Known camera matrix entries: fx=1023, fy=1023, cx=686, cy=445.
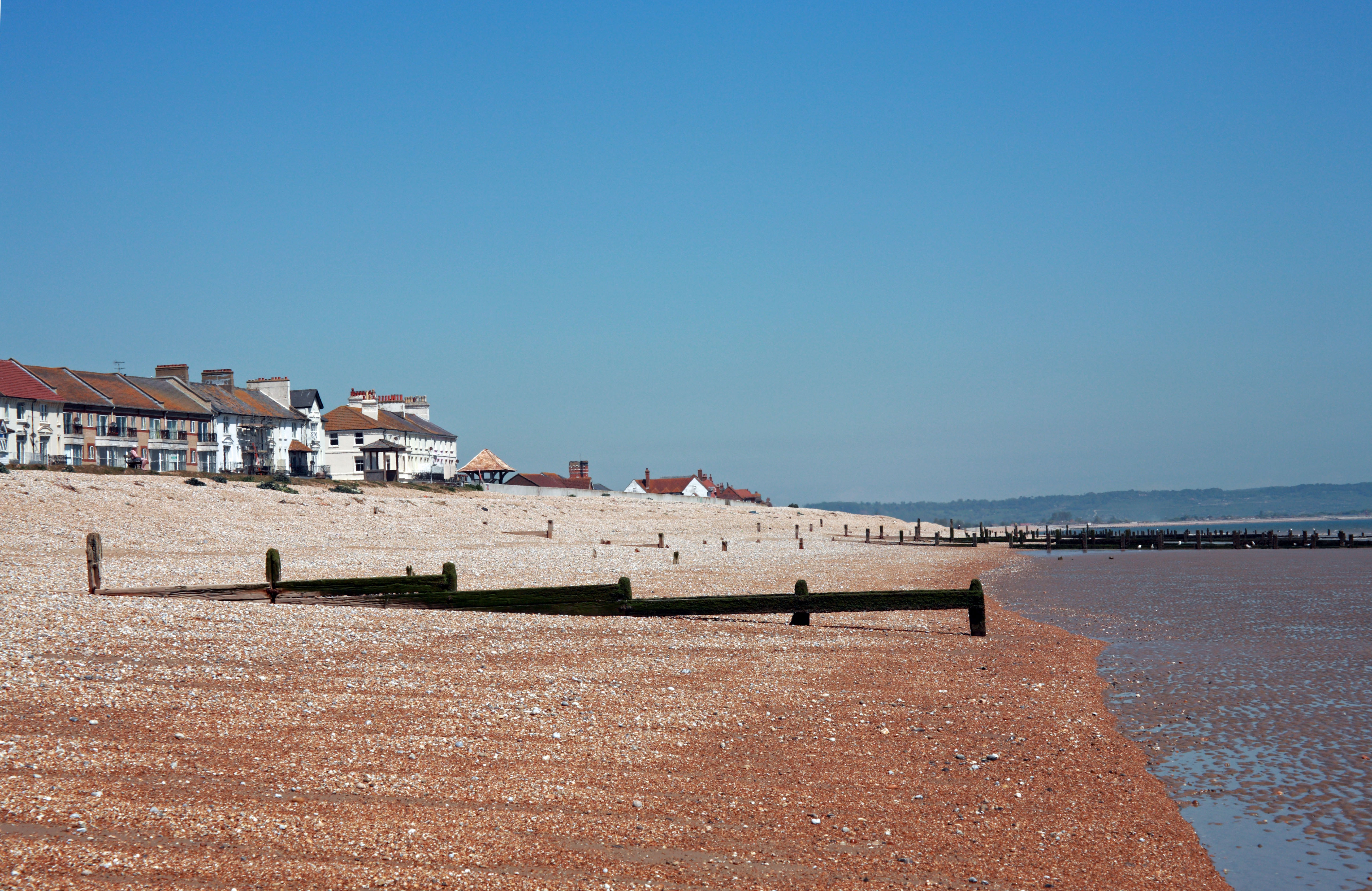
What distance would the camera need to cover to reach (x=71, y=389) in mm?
71938

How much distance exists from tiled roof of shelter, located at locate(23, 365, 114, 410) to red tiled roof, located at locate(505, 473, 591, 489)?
46.3 metres

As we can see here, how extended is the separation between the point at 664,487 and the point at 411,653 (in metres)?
124

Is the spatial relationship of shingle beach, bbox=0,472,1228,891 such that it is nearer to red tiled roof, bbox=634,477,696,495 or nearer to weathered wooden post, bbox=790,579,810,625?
weathered wooden post, bbox=790,579,810,625

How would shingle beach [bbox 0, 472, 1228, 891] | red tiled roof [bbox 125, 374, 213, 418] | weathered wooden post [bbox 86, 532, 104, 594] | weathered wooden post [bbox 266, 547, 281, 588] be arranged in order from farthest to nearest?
red tiled roof [bbox 125, 374, 213, 418]
weathered wooden post [bbox 266, 547, 281, 588]
weathered wooden post [bbox 86, 532, 104, 594]
shingle beach [bbox 0, 472, 1228, 891]

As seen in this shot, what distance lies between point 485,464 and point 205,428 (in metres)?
31.6

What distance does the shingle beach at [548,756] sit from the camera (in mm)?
7145

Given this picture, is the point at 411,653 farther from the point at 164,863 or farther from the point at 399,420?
the point at 399,420

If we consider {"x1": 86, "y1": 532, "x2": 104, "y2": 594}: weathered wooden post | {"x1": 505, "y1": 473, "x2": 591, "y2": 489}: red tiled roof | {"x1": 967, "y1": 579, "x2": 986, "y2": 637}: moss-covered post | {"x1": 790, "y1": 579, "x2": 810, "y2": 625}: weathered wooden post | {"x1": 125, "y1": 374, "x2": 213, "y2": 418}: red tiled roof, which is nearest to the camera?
{"x1": 86, "y1": 532, "x2": 104, "y2": 594}: weathered wooden post

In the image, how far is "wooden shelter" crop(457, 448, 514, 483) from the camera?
107 m

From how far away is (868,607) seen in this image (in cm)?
1933

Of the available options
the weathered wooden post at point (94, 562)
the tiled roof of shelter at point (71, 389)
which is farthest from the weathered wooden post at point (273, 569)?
the tiled roof of shelter at point (71, 389)

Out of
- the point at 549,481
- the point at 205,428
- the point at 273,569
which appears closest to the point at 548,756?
the point at 273,569

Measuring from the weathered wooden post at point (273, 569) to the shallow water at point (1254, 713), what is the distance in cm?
1381

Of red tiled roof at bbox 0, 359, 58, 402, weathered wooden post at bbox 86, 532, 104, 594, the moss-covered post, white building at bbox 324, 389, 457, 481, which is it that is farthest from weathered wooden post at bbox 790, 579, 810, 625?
white building at bbox 324, 389, 457, 481
